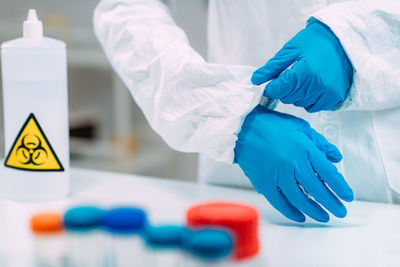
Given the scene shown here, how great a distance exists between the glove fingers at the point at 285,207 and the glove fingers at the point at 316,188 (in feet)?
0.13

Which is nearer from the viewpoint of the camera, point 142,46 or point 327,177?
point 327,177

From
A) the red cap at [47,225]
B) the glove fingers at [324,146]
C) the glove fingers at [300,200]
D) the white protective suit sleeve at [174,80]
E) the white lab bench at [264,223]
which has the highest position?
the white protective suit sleeve at [174,80]

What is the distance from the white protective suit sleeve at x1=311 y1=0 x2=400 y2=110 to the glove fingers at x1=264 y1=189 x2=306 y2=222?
0.18 metres

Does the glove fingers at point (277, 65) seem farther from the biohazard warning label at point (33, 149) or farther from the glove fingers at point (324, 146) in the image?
the biohazard warning label at point (33, 149)

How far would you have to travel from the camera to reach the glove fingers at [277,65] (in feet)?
2.27

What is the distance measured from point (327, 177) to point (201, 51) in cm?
74

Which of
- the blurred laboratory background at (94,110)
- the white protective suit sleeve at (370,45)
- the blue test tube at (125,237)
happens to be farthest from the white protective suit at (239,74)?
the blurred laboratory background at (94,110)

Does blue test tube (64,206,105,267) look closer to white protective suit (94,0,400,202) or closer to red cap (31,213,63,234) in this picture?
red cap (31,213,63,234)

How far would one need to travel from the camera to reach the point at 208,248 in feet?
1.28

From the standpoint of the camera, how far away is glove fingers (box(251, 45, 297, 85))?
2.27ft

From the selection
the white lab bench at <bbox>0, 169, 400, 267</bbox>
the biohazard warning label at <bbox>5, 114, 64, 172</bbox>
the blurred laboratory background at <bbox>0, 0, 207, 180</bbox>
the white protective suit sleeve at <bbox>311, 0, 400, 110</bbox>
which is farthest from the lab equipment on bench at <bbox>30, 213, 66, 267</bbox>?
the blurred laboratory background at <bbox>0, 0, 207, 180</bbox>

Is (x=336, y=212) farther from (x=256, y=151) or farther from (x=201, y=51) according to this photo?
(x=201, y=51)

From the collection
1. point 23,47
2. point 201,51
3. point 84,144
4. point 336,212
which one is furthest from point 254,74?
point 84,144

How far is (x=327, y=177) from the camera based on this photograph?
2.20ft
